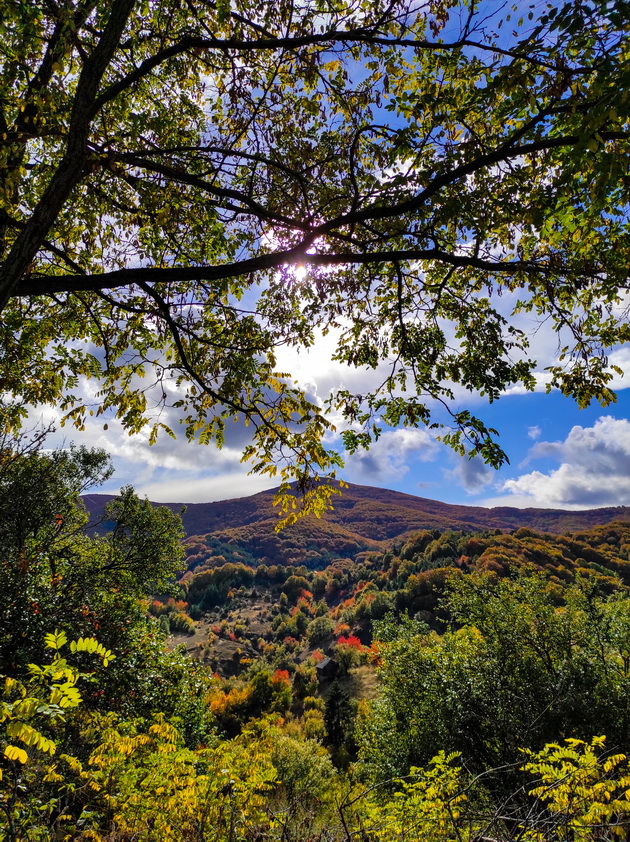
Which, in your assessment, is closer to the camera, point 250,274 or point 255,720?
point 250,274

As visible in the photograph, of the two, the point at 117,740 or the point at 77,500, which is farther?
the point at 77,500

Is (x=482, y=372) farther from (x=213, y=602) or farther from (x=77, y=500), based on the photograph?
(x=213, y=602)

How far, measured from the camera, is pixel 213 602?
A: 4793 inches

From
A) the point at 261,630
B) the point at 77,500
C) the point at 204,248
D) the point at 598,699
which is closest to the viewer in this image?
the point at 204,248

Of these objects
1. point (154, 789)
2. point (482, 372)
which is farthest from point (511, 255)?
point (154, 789)

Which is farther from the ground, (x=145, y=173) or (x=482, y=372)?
(x=145, y=173)

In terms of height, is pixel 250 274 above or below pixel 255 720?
Answer: above

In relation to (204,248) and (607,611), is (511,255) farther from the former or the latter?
(607,611)

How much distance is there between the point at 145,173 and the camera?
523 cm

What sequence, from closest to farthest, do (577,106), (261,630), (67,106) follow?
(577,106), (67,106), (261,630)

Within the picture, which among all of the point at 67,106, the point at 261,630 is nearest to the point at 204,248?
the point at 67,106

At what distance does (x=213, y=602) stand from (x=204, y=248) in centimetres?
13419

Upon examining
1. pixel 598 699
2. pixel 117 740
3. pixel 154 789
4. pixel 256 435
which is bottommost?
pixel 598 699

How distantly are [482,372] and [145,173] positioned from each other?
212 inches
